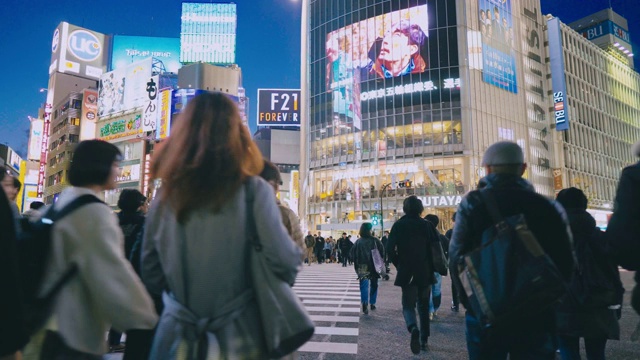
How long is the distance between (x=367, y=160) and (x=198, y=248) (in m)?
50.3

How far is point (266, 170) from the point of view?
387 centimetres

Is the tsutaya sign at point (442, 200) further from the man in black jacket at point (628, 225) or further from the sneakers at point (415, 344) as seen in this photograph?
the man in black jacket at point (628, 225)

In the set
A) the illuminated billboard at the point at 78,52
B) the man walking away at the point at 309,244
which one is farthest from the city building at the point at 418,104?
the illuminated billboard at the point at 78,52

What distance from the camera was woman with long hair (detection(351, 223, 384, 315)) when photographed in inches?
325

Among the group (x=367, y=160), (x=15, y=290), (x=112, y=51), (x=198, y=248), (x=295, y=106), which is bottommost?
(x=15, y=290)

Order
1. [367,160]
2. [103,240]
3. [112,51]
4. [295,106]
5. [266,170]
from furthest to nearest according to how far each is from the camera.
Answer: [295,106], [112,51], [367,160], [266,170], [103,240]

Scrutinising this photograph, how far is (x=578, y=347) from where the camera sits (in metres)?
3.63

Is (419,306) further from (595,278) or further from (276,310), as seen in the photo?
(276,310)

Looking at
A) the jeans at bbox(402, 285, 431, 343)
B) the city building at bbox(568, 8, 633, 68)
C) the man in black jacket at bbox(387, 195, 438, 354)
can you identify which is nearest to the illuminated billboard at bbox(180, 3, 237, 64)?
the man in black jacket at bbox(387, 195, 438, 354)

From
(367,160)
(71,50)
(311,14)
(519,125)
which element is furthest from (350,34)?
(71,50)

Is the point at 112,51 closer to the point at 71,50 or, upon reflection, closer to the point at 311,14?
the point at 71,50

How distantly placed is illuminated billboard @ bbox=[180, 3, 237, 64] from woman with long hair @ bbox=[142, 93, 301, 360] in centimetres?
6419

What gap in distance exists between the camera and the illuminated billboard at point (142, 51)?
6481 centimetres

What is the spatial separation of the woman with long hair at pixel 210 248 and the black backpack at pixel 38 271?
15.6 inches
